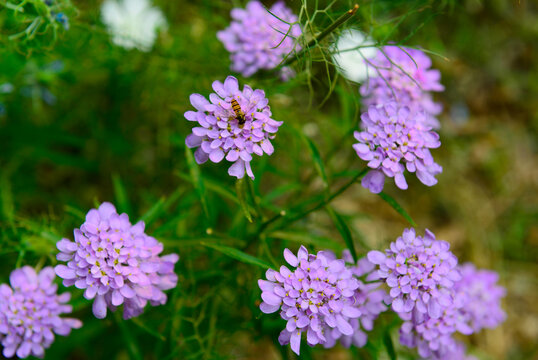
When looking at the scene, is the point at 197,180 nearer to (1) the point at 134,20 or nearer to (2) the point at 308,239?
(2) the point at 308,239

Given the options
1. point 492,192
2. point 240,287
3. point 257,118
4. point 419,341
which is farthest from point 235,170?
point 492,192

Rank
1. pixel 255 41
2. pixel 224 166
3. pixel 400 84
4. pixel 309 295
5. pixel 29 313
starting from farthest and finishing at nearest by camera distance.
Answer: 1. pixel 224 166
2. pixel 255 41
3. pixel 400 84
4. pixel 29 313
5. pixel 309 295

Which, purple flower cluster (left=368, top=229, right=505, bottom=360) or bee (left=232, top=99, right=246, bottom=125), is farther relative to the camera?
purple flower cluster (left=368, top=229, right=505, bottom=360)

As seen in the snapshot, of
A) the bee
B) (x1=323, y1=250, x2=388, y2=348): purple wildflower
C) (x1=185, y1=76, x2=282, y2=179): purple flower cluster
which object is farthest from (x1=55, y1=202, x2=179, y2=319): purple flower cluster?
(x1=323, y1=250, x2=388, y2=348): purple wildflower

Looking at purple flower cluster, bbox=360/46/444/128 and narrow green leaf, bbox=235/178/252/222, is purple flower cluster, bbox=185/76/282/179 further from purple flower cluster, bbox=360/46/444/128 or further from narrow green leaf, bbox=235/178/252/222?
purple flower cluster, bbox=360/46/444/128

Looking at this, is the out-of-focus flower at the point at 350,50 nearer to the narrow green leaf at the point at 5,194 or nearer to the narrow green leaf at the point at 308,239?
the narrow green leaf at the point at 308,239

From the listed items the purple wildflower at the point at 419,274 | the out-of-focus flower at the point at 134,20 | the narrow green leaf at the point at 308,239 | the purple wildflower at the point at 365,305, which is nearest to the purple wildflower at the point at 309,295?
the purple wildflower at the point at 419,274

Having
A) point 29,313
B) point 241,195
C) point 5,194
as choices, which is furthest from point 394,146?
point 5,194

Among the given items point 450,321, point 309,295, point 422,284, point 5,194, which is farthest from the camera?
point 5,194
